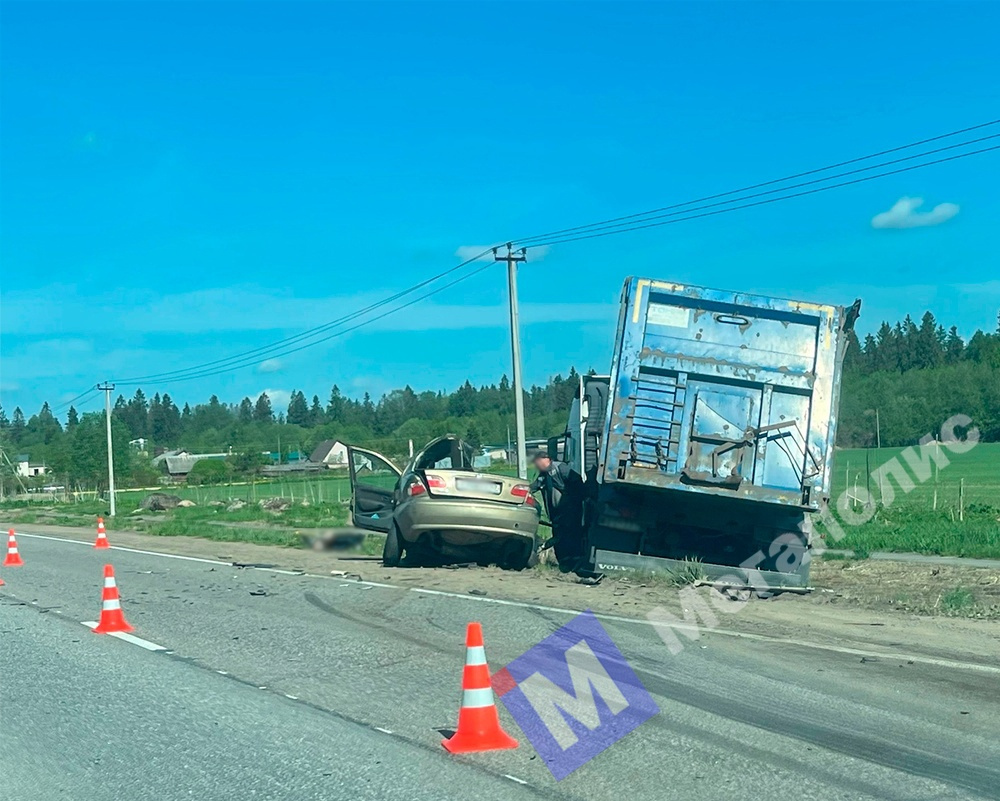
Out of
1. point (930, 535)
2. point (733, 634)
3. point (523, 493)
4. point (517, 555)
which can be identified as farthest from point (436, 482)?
A: point (930, 535)

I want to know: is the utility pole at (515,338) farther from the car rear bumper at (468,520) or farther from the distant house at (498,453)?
the car rear bumper at (468,520)

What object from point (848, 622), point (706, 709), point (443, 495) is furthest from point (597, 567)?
point (706, 709)

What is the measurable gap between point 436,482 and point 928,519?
11.7 metres

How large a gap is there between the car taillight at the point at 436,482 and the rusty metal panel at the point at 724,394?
2.90 m

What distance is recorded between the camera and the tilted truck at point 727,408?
11.5 metres

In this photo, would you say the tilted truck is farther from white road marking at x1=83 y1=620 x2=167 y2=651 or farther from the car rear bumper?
white road marking at x1=83 y1=620 x2=167 y2=651

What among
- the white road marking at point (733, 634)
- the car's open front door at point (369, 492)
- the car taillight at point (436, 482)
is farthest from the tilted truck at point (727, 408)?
the car's open front door at point (369, 492)

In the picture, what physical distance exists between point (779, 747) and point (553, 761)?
1239 millimetres

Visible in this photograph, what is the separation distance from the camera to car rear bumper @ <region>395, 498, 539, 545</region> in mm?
13852

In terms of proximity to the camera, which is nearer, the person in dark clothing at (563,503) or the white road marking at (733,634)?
the white road marking at (733,634)

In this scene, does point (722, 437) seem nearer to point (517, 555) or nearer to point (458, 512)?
point (458, 512)

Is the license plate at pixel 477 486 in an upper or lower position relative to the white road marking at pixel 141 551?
upper

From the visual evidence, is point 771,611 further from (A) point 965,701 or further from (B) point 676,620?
(A) point 965,701

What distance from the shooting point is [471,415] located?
5941cm
